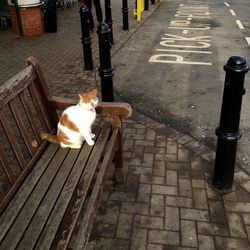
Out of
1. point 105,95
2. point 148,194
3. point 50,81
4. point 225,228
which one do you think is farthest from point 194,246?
point 50,81

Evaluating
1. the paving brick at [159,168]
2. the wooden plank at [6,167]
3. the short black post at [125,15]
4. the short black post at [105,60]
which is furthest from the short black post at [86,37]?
the wooden plank at [6,167]

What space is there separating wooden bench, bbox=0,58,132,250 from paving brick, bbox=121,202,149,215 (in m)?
0.32

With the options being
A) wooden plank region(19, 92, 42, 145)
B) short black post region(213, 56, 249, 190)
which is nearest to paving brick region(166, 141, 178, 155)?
short black post region(213, 56, 249, 190)

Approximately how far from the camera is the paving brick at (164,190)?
341cm

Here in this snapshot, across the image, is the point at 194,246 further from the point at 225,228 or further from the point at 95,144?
the point at 95,144

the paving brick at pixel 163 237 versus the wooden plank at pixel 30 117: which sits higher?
the wooden plank at pixel 30 117

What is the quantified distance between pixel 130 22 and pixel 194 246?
9281 mm

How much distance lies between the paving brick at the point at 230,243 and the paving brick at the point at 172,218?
1.18ft

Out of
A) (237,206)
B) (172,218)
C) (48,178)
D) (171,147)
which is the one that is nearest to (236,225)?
(237,206)

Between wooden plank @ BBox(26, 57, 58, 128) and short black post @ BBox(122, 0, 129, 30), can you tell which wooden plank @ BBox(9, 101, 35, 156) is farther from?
short black post @ BBox(122, 0, 129, 30)

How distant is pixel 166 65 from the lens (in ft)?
23.3

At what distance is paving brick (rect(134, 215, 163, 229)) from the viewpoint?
301 cm

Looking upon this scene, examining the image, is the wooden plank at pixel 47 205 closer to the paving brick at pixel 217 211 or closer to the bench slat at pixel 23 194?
the bench slat at pixel 23 194

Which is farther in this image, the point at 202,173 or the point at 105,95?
the point at 105,95
